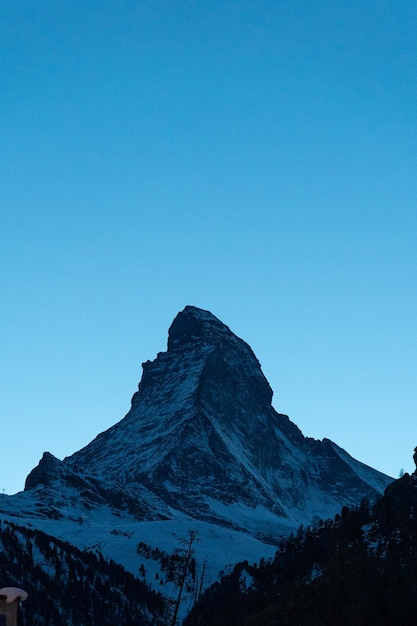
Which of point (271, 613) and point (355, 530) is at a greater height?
point (355, 530)

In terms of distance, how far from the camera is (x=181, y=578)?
74.2 m

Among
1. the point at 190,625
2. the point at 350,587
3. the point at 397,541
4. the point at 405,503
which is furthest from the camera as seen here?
the point at 405,503

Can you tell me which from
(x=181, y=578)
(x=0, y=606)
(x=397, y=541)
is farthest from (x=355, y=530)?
(x=0, y=606)

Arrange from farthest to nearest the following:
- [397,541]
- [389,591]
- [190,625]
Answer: [397,541]
[190,625]
[389,591]

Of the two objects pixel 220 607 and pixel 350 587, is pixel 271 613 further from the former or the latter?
pixel 220 607

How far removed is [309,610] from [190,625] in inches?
2073

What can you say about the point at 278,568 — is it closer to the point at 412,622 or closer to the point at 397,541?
the point at 397,541

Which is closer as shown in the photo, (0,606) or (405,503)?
(0,606)

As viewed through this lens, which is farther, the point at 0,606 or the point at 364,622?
the point at 364,622

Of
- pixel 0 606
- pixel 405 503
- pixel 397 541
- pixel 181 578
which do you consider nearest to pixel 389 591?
pixel 181 578

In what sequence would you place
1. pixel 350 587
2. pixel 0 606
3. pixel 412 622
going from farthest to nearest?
1. pixel 412 622
2. pixel 350 587
3. pixel 0 606

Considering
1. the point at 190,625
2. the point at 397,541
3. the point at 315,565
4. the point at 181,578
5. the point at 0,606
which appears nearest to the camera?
the point at 0,606

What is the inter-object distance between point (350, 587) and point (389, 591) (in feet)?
38.6

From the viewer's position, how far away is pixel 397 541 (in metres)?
157
